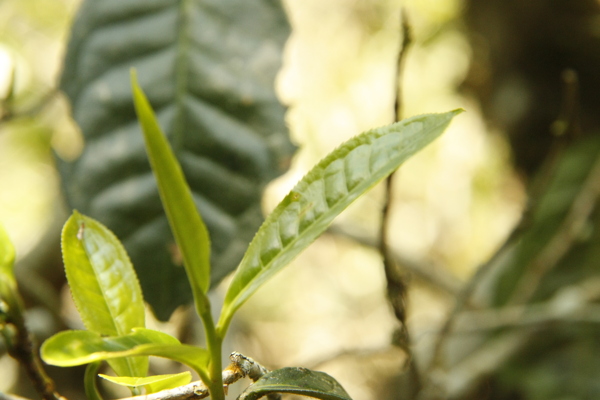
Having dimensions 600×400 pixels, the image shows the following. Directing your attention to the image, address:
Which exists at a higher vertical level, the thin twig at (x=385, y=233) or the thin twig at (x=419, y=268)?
the thin twig at (x=385, y=233)

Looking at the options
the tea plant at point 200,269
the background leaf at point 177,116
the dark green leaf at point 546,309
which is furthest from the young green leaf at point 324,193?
the dark green leaf at point 546,309

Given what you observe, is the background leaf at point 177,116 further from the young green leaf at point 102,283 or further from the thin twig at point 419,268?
the thin twig at point 419,268

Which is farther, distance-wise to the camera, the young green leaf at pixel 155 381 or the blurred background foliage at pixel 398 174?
the blurred background foliage at pixel 398 174

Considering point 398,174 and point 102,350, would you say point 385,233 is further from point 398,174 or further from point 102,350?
point 398,174

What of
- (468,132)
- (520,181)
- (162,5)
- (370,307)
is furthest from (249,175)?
(468,132)

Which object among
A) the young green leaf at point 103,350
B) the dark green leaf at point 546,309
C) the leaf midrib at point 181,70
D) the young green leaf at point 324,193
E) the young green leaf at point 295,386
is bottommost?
the dark green leaf at point 546,309

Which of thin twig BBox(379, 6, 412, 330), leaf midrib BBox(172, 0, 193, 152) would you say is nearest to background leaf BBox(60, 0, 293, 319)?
leaf midrib BBox(172, 0, 193, 152)

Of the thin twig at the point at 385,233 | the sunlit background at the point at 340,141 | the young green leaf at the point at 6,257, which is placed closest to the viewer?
the young green leaf at the point at 6,257
